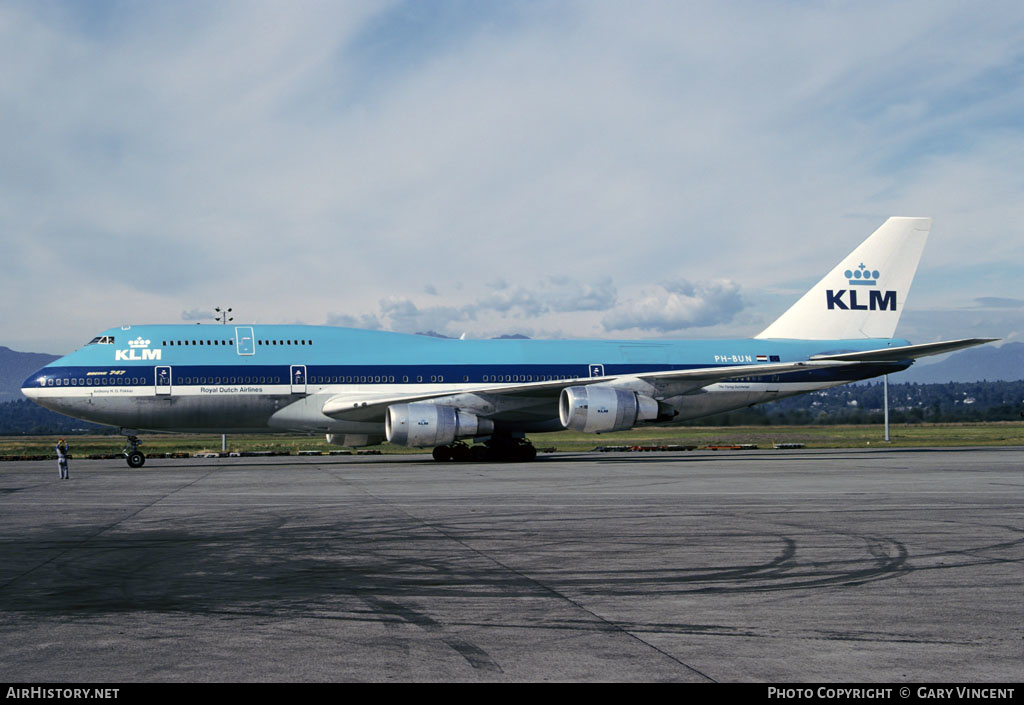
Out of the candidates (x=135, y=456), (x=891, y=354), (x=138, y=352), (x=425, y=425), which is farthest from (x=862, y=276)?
(x=135, y=456)

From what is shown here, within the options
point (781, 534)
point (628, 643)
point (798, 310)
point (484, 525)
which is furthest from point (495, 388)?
point (628, 643)

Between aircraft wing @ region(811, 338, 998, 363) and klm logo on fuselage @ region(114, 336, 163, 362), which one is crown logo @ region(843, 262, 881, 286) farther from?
klm logo on fuselage @ region(114, 336, 163, 362)

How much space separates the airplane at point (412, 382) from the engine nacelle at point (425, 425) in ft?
0.15

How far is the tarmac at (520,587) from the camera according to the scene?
629 centimetres

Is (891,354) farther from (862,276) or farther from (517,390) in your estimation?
(517,390)

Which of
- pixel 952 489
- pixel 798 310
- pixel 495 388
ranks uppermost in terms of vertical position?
pixel 798 310

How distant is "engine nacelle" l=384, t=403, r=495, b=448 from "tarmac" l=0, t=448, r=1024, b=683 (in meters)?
10.1

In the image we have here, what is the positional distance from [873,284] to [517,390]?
55.7 feet

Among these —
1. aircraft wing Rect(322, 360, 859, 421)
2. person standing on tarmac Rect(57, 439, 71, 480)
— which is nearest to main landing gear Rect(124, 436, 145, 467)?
person standing on tarmac Rect(57, 439, 71, 480)

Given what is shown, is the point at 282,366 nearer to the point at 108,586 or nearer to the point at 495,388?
the point at 495,388

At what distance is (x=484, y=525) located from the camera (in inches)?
566

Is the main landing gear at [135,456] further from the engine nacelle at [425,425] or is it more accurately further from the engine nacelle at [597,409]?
the engine nacelle at [597,409]

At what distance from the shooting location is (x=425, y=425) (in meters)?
30.1
